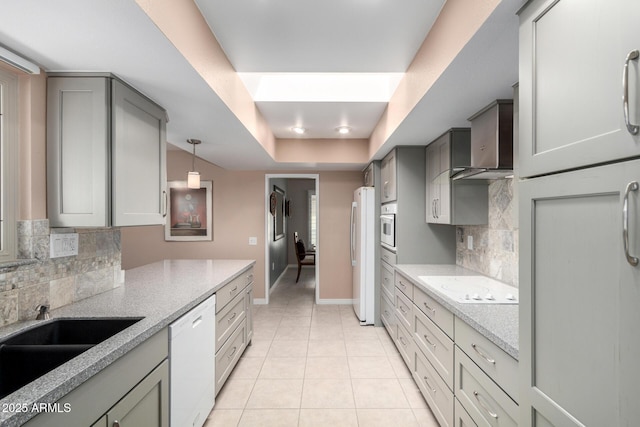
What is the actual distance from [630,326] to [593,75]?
606mm

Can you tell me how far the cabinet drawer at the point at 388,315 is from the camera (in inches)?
130

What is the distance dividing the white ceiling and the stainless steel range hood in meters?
0.08

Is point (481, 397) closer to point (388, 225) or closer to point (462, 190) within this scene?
point (462, 190)

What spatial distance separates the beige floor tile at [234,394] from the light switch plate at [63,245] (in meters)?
1.46

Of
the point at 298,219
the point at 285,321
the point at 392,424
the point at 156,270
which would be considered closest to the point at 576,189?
the point at 392,424

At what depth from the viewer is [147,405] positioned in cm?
138

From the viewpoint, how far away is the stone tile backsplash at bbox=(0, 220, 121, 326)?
1412 mm

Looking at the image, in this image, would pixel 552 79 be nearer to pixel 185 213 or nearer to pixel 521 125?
pixel 521 125

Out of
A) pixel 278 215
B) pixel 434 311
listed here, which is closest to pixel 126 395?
pixel 434 311

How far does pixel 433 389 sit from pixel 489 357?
892 mm

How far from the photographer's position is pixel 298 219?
861cm

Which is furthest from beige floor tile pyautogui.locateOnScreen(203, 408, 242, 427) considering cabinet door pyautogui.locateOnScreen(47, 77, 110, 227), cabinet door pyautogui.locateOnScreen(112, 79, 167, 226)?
cabinet door pyautogui.locateOnScreen(47, 77, 110, 227)

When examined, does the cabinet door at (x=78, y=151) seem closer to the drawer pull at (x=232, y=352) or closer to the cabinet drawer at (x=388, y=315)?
the drawer pull at (x=232, y=352)

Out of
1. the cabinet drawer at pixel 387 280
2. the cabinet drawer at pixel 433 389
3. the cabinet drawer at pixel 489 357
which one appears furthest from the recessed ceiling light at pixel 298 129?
the cabinet drawer at pixel 489 357
